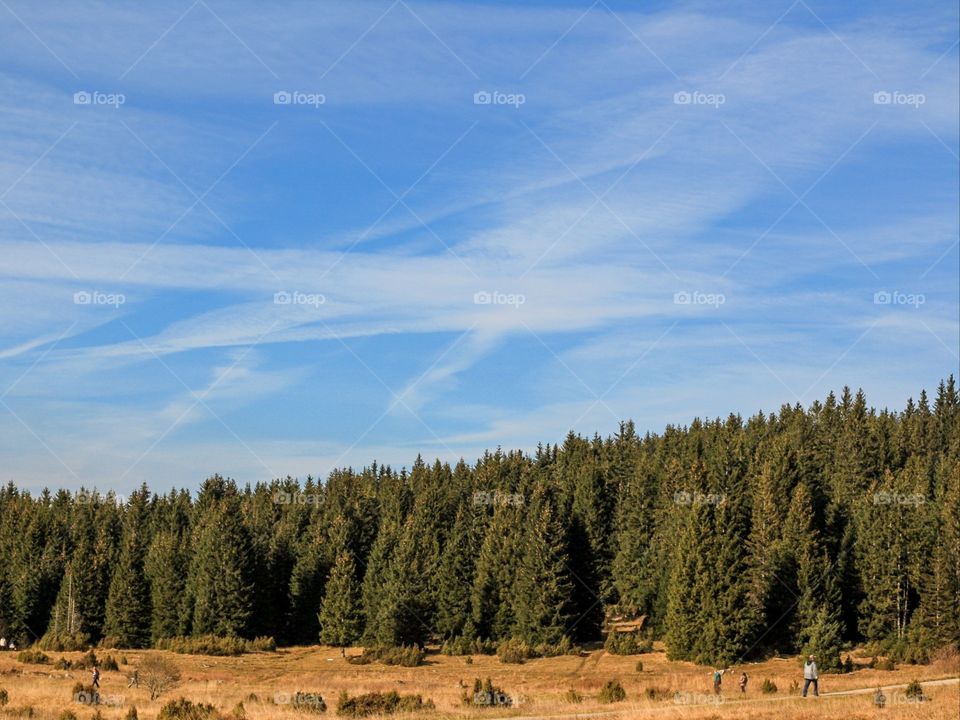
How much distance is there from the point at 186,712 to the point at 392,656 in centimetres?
3963

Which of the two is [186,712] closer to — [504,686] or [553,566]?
[504,686]

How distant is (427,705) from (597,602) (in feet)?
160

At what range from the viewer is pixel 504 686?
5512 cm

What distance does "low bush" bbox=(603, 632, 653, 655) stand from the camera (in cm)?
7738

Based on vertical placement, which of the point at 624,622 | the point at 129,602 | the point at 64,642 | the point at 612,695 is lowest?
the point at 64,642

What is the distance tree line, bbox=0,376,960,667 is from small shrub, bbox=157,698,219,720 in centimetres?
4033

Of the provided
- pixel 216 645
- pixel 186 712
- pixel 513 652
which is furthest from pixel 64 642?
pixel 186 712

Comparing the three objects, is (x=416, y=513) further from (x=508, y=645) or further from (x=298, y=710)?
(x=298, y=710)

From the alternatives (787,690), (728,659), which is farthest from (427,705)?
(728,659)

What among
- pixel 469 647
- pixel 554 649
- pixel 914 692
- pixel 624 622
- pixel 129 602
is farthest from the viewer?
pixel 129 602

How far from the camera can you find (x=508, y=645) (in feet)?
259

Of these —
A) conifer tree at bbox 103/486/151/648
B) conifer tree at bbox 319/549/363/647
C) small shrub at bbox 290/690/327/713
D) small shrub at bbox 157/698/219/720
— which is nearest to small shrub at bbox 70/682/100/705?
small shrub at bbox 157/698/219/720

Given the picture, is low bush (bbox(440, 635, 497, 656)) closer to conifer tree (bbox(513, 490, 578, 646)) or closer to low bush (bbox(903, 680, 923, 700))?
conifer tree (bbox(513, 490, 578, 646))

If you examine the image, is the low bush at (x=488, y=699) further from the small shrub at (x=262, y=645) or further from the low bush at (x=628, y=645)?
the small shrub at (x=262, y=645)
